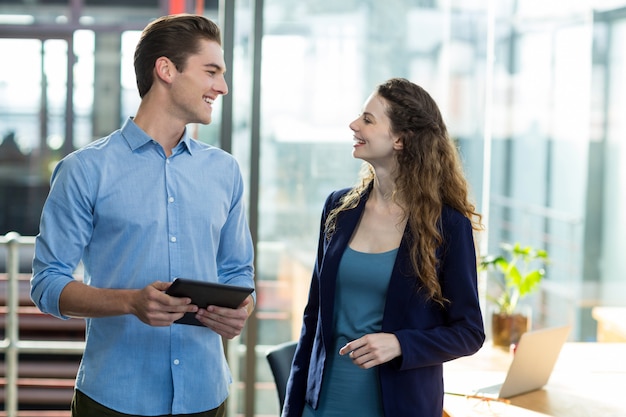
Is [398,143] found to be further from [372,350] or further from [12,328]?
[12,328]

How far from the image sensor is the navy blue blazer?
1915mm

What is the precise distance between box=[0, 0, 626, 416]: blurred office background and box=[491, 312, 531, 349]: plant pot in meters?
0.69

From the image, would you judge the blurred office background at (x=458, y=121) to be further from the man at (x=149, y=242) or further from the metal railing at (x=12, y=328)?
the man at (x=149, y=242)

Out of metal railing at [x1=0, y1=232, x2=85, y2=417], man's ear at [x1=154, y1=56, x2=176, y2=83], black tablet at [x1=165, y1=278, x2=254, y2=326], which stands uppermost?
man's ear at [x1=154, y1=56, x2=176, y2=83]

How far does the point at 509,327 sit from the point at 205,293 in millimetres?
1823

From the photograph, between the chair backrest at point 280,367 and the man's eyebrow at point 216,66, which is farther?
the chair backrest at point 280,367

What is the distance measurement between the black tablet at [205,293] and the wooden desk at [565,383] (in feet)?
2.77

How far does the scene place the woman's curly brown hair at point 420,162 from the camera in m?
2.03

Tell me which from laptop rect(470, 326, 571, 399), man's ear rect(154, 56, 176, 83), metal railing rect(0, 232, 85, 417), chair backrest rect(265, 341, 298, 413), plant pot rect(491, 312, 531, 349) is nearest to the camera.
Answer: man's ear rect(154, 56, 176, 83)

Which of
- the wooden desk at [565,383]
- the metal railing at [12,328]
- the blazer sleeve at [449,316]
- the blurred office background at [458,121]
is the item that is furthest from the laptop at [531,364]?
the metal railing at [12,328]

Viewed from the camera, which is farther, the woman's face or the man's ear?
the woman's face

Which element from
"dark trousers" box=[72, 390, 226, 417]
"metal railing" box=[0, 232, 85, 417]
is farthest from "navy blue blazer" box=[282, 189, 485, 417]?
"metal railing" box=[0, 232, 85, 417]

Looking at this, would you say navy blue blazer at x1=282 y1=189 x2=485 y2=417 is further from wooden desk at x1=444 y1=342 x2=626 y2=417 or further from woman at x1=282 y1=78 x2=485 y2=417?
wooden desk at x1=444 y1=342 x2=626 y2=417

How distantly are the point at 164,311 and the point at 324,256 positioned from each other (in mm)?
528
